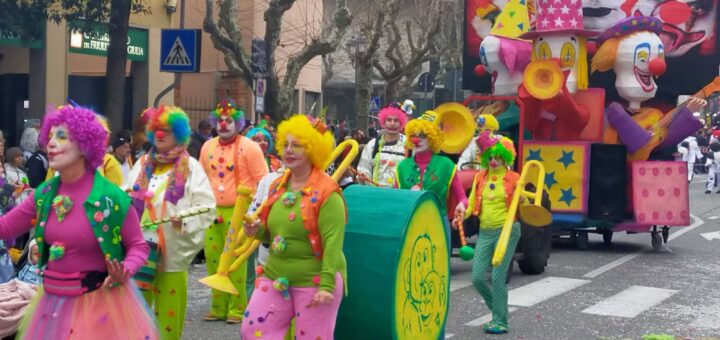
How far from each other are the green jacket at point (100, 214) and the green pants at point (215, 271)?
11.4ft

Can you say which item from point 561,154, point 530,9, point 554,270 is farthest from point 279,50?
point 554,270

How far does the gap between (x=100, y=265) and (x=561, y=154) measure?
11.3m

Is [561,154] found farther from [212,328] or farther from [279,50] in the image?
[279,50]

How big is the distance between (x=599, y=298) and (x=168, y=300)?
5649 millimetres

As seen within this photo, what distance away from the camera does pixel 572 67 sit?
52.1ft

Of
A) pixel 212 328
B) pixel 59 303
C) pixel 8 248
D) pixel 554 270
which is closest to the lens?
pixel 59 303

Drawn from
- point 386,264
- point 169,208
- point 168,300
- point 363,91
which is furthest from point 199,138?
point 363,91

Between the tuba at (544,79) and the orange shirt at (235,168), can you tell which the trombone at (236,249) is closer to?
the orange shirt at (235,168)

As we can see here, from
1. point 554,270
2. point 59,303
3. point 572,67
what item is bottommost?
point 554,270

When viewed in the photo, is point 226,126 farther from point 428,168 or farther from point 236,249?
point 236,249

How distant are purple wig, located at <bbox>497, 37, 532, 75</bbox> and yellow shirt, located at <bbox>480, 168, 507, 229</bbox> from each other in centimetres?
761

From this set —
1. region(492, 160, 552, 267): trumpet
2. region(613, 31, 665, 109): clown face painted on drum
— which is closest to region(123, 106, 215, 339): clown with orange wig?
region(492, 160, 552, 267): trumpet

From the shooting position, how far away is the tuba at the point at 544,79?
15.0 m

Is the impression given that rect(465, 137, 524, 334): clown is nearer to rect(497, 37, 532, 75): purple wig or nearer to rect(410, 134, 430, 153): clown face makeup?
rect(410, 134, 430, 153): clown face makeup
